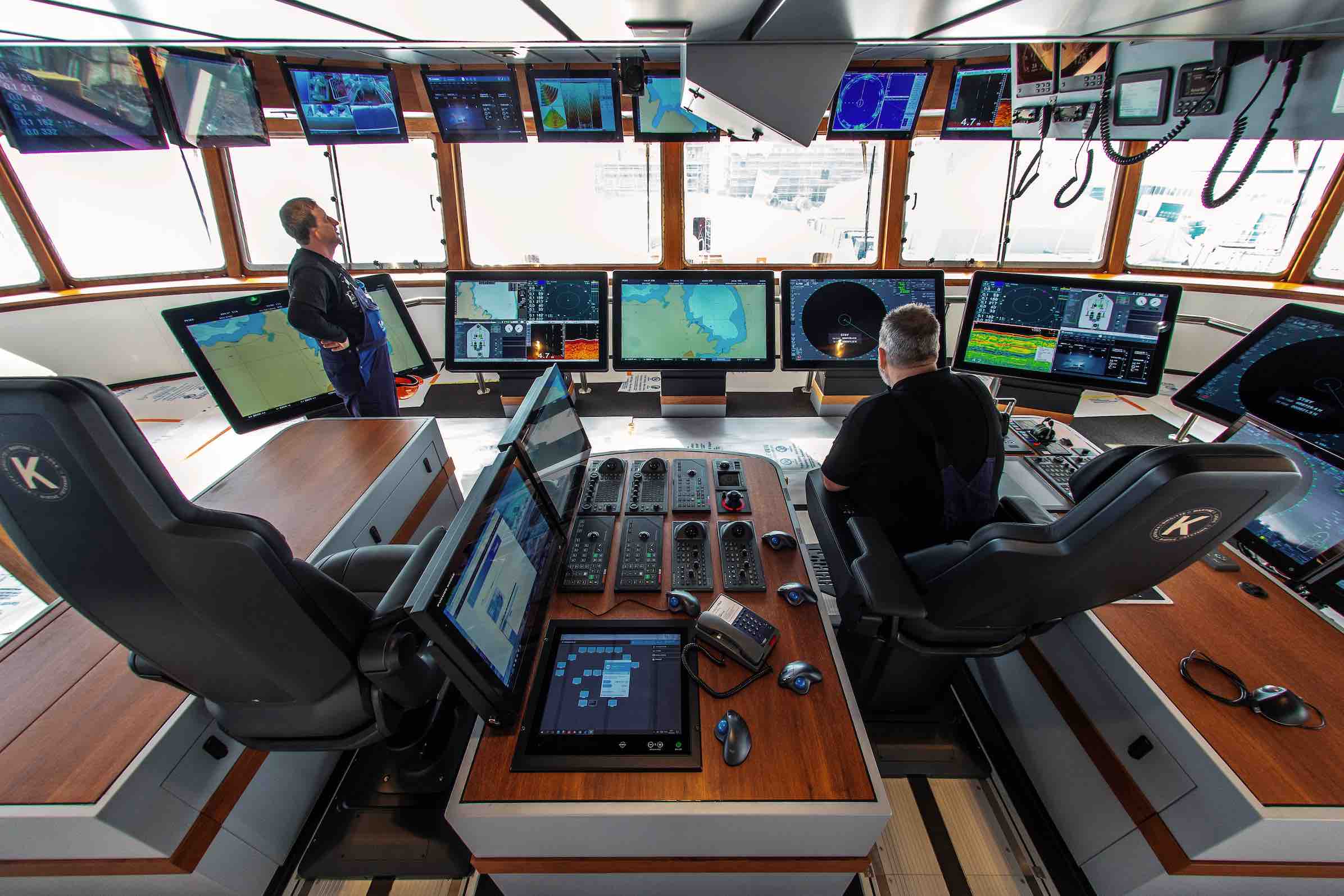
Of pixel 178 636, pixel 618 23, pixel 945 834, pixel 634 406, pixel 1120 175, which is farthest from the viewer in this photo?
pixel 1120 175

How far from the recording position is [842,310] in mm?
2258

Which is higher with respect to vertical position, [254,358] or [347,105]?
[347,105]

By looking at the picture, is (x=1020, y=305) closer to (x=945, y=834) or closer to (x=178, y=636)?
(x=945, y=834)

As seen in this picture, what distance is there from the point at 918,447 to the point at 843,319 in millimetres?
936

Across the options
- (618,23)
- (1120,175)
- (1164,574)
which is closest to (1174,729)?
(1164,574)

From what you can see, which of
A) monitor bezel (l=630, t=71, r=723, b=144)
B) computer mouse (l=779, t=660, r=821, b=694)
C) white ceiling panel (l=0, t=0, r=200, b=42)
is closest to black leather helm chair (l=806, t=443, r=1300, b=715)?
computer mouse (l=779, t=660, r=821, b=694)

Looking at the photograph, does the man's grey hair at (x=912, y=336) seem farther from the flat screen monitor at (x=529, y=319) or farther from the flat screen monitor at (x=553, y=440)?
the flat screen monitor at (x=529, y=319)

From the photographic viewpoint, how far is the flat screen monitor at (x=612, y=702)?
0.99 meters

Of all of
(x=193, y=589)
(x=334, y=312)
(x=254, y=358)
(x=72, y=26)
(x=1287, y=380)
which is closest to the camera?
(x=193, y=589)

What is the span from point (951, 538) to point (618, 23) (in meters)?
1.68

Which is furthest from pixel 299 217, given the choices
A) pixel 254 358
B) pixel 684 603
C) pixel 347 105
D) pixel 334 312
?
pixel 684 603

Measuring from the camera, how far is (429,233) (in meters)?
4.02

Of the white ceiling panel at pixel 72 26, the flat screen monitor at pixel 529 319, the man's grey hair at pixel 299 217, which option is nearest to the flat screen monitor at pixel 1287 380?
the flat screen monitor at pixel 529 319

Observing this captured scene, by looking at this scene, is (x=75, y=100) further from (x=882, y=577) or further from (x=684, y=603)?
(x=882, y=577)
